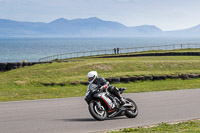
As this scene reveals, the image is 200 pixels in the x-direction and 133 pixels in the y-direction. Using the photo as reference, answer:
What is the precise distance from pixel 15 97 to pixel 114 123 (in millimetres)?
7340

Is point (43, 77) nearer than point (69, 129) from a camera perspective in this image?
No

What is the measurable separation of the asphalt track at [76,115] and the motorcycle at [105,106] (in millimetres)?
177

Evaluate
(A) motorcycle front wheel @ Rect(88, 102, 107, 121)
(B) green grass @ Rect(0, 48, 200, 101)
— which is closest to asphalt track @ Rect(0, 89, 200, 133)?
(A) motorcycle front wheel @ Rect(88, 102, 107, 121)

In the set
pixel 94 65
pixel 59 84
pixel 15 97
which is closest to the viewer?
pixel 15 97

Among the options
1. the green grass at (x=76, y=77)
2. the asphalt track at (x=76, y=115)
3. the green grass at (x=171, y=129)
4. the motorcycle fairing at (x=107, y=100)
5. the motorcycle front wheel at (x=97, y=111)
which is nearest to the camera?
the green grass at (x=171, y=129)

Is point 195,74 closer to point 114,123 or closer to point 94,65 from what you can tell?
point 94,65

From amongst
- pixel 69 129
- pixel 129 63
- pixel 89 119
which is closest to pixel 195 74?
pixel 129 63

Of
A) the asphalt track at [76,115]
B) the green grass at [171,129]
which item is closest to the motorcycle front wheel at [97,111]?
the asphalt track at [76,115]

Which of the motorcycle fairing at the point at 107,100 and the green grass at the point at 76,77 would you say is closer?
the motorcycle fairing at the point at 107,100

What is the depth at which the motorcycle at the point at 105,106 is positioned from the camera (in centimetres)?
878

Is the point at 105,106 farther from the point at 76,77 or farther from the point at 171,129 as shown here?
the point at 76,77

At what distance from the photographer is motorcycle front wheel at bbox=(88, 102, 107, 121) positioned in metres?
8.73

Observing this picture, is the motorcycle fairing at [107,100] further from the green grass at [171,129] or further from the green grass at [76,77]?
the green grass at [76,77]

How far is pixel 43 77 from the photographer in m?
21.7
